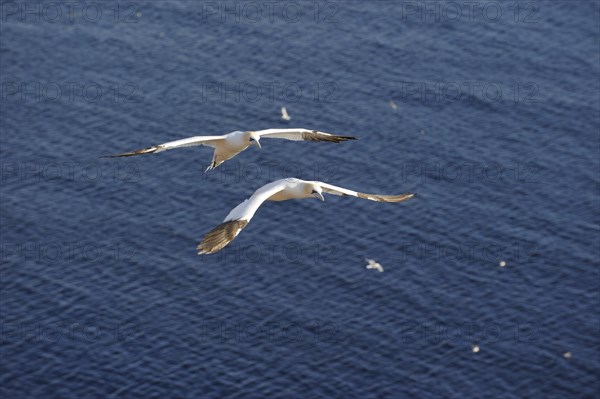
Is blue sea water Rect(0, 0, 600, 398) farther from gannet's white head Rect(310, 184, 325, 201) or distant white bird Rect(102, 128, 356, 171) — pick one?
gannet's white head Rect(310, 184, 325, 201)

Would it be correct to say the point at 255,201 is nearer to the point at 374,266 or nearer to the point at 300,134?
the point at 300,134

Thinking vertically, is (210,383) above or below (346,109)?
below

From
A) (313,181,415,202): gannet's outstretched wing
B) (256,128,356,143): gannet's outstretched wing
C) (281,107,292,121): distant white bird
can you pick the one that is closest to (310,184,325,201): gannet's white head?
(313,181,415,202): gannet's outstretched wing

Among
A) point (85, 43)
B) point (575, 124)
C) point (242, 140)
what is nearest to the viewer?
point (242, 140)

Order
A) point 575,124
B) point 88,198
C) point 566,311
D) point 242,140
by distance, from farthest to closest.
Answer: point 575,124, point 88,198, point 566,311, point 242,140

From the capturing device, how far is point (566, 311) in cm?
14138

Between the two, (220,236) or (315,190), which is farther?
(315,190)

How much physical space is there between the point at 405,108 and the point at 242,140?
100.0 m

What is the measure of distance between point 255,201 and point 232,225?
346 centimetres

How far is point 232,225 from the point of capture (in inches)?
2281

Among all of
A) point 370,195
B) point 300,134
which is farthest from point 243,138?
point 370,195

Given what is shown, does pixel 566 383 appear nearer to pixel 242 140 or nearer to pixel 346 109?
pixel 346 109

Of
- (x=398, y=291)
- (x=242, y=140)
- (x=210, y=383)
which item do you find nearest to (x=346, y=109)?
(x=398, y=291)

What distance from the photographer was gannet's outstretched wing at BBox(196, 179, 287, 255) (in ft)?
183
